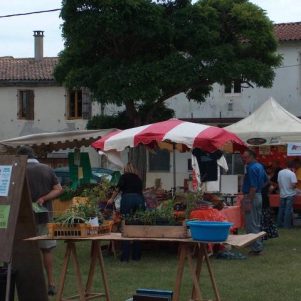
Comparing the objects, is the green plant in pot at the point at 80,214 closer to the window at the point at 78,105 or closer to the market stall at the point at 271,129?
the market stall at the point at 271,129

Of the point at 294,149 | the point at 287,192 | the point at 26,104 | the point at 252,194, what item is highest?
the point at 26,104

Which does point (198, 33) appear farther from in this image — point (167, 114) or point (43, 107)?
point (43, 107)

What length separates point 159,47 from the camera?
24.3m

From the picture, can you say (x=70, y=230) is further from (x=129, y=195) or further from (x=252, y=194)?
(x=252, y=194)

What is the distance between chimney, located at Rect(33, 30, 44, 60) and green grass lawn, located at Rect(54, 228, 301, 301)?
27.8 metres

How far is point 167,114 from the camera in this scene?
26750 mm

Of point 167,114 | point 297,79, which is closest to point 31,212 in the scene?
point 167,114

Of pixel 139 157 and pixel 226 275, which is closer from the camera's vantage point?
pixel 226 275

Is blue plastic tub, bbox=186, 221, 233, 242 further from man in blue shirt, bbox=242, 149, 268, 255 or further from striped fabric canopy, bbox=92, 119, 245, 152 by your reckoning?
man in blue shirt, bbox=242, 149, 268, 255

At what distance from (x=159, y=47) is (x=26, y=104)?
14111 mm

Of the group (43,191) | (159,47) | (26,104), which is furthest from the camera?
(26,104)

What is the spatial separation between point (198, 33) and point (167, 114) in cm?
413

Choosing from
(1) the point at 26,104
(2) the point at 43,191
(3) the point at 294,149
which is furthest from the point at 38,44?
(2) the point at 43,191

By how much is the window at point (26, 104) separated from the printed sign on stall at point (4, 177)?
29.8m
